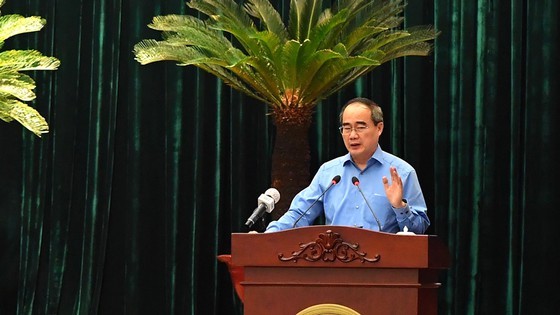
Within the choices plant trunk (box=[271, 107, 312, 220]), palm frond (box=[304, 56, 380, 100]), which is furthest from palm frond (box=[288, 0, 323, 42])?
plant trunk (box=[271, 107, 312, 220])

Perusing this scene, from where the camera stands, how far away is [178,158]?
864 cm

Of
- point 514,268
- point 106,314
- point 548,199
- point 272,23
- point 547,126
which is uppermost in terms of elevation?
point 272,23

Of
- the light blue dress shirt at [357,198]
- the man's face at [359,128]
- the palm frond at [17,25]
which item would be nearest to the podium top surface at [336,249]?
the light blue dress shirt at [357,198]

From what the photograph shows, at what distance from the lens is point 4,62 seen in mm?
7723

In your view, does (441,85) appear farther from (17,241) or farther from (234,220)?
(17,241)

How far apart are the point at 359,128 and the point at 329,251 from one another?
4.26 feet

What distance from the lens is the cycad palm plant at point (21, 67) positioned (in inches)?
303

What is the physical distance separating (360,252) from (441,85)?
146 inches

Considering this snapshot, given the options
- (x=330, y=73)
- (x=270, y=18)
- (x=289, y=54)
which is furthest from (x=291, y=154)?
(x=270, y=18)

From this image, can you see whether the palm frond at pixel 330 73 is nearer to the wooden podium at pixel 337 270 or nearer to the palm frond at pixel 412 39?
the palm frond at pixel 412 39

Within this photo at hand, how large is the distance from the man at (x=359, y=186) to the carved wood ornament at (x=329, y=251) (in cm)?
86

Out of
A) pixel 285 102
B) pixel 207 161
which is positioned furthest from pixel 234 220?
pixel 285 102

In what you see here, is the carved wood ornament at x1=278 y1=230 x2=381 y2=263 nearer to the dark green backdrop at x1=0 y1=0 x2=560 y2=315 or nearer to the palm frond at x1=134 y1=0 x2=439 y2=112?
the palm frond at x1=134 y1=0 x2=439 y2=112

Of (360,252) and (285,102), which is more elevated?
(285,102)
